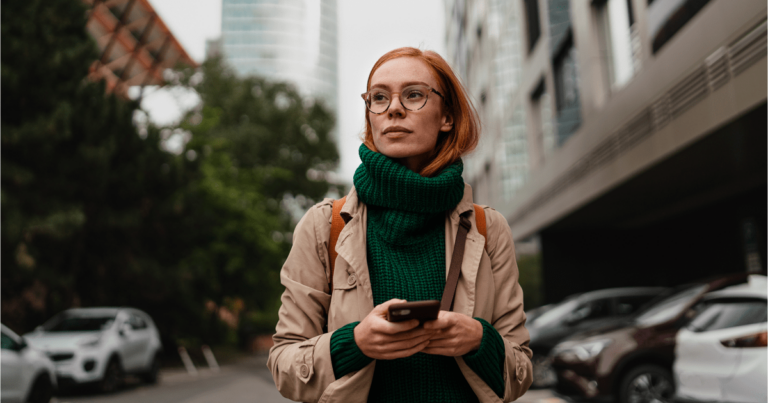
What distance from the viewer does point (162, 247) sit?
1917 centimetres

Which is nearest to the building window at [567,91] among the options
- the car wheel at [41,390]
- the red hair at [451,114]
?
the car wheel at [41,390]

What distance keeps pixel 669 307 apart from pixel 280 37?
117m

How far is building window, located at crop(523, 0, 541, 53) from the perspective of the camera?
73.7 ft

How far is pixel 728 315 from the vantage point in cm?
645

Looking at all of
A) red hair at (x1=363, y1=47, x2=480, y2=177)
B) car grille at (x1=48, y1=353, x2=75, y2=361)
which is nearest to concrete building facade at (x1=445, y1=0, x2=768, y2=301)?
red hair at (x1=363, y1=47, x2=480, y2=177)

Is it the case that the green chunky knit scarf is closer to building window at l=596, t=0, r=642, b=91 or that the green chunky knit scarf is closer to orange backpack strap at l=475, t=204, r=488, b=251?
orange backpack strap at l=475, t=204, r=488, b=251

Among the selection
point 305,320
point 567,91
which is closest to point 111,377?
point 305,320

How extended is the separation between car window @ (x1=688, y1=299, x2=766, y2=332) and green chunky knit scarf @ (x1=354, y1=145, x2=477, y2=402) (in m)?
5.59

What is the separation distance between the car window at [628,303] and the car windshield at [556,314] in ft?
2.52

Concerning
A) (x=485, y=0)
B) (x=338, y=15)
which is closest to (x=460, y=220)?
(x=485, y=0)

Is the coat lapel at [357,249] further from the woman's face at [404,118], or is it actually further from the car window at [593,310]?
the car window at [593,310]

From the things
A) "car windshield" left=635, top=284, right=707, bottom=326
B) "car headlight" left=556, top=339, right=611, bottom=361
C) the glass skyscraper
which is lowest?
"car headlight" left=556, top=339, right=611, bottom=361

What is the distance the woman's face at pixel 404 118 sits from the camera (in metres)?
1.67

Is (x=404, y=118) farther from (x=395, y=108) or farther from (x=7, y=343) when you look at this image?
(x=7, y=343)
